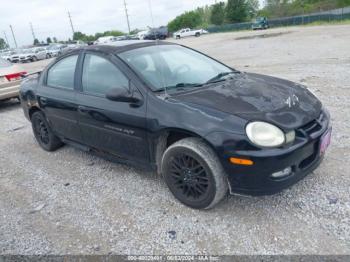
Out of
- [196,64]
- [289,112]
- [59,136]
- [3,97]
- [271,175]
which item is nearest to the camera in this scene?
[271,175]

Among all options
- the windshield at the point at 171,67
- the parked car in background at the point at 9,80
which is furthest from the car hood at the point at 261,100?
the parked car in background at the point at 9,80

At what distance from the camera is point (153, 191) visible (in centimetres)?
355

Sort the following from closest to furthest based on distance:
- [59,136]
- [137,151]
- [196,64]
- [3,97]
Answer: [137,151]
[196,64]
[59,136]
[3,97]

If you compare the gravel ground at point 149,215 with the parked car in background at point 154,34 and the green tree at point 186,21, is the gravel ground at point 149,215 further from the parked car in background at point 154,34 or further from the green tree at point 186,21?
the green tree at point 186,21

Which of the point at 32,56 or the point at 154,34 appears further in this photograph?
the point at 32,56

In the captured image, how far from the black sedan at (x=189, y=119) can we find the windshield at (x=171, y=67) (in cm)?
1

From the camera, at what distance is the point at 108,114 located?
3506 mm

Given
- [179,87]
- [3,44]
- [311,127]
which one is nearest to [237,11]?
[179,87]

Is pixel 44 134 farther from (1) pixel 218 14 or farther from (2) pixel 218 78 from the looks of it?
(1) pixel 218 14

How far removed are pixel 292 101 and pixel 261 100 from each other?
1.04 ft

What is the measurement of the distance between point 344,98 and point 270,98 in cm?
379

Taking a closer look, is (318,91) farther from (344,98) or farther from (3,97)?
(3,97)

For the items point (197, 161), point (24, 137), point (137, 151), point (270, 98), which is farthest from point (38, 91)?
point (270, 98)

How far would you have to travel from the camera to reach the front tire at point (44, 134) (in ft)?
15.9
